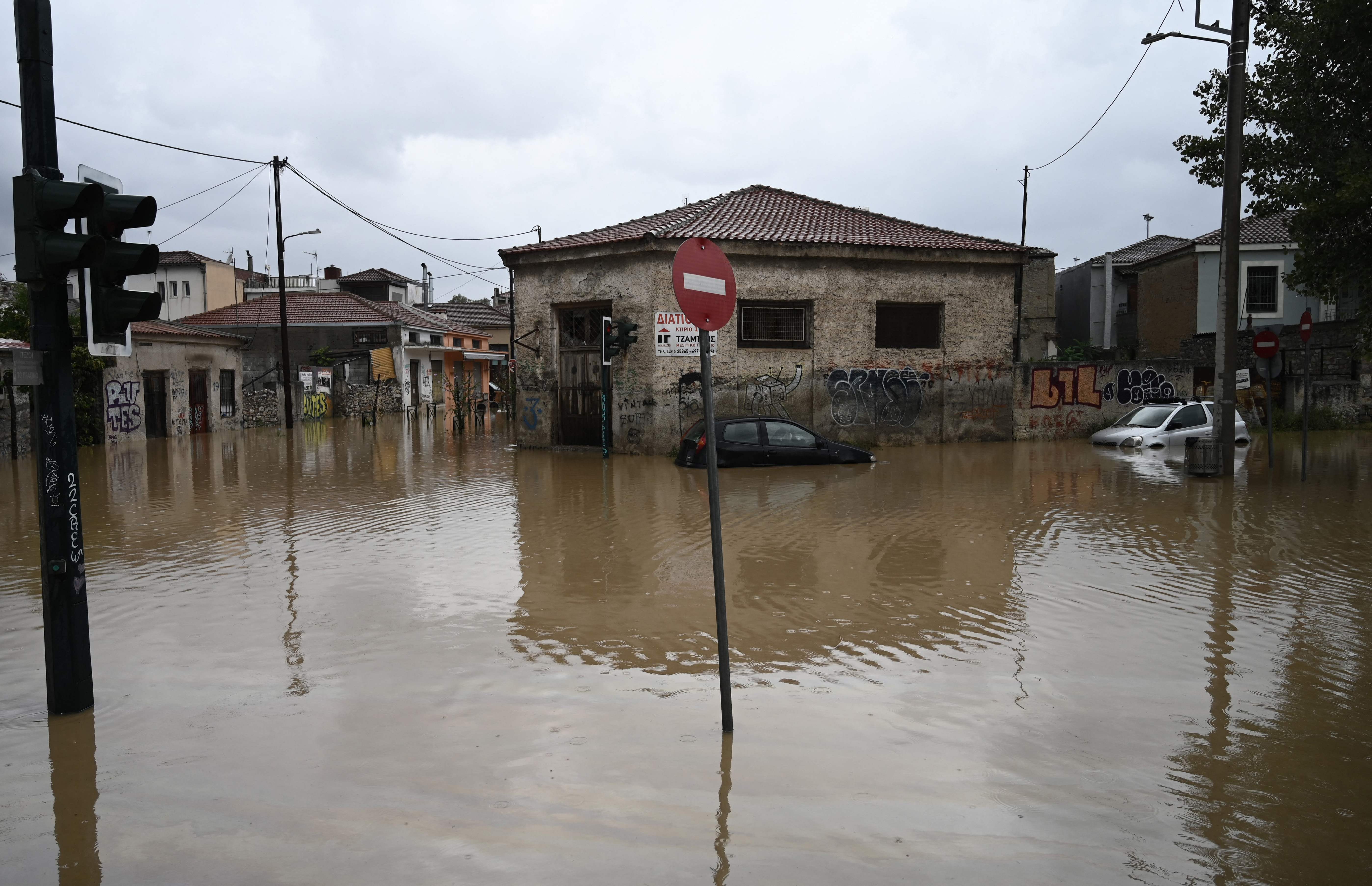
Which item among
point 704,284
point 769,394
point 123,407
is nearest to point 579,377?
Answer: point 769,394

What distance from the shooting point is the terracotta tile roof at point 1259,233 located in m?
30.5

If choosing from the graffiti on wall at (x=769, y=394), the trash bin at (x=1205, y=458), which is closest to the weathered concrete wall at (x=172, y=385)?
the graffiti on wall at (x=769, y=394)

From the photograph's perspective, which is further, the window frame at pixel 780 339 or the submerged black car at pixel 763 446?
the window frame at pixel 780 339

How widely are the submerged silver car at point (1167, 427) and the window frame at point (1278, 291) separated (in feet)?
42.3

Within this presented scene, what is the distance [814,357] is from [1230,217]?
349 inches

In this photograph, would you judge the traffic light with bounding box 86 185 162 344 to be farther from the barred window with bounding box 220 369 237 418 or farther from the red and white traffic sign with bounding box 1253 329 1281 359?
the barred window with bounding box 220 369 237 418

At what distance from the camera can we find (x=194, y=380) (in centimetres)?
3000

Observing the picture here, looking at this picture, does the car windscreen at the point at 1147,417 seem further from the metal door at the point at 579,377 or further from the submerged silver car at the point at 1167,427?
the metal door at the point at 579,377

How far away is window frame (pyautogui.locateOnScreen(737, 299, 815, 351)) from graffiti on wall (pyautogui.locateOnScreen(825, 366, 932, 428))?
1.00m

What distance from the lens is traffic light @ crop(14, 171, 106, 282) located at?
4.42 metres

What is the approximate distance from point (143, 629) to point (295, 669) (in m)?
1.71

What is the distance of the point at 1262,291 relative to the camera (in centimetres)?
3141

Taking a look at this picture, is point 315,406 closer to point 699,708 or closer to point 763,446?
point 763,446

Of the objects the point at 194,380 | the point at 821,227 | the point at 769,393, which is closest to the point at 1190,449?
the point at 769,393
